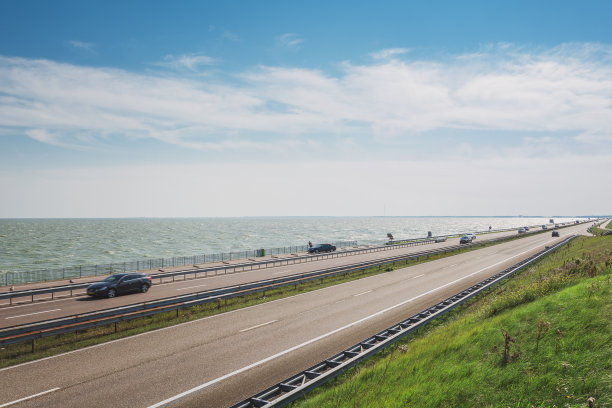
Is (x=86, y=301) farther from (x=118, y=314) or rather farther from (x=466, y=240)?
(x=466, y=240)

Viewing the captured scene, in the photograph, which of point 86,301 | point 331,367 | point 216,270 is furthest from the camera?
point 216,270

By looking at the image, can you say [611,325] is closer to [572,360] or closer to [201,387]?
[572,360]

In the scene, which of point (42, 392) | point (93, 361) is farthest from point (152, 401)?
point (93, 361)

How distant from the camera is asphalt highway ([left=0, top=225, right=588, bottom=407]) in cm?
977

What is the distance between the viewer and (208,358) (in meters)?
12.3

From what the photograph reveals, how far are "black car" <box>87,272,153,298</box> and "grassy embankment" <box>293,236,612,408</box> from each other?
1940 cm

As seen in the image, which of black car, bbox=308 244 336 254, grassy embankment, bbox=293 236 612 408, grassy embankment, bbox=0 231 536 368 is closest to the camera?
grassy embankment, bbox=293 236 612 408

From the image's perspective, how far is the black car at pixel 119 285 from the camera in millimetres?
23609

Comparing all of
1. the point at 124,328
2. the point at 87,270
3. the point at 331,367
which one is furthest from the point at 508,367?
the point at 87,270

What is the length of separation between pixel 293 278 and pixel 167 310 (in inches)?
395

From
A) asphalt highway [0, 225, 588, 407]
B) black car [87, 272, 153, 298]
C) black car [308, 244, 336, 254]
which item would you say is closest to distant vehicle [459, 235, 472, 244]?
black car [308, 244, 336, 254]

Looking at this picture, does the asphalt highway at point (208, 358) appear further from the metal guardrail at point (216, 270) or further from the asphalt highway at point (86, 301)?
the metal guardrail at point (216, 270)

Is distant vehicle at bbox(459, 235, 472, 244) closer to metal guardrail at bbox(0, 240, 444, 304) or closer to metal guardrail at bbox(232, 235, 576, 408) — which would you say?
metal guardrail at bbox(0, 240, 444, 304)

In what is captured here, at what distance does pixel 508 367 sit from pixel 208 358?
Result: 29.7ft
